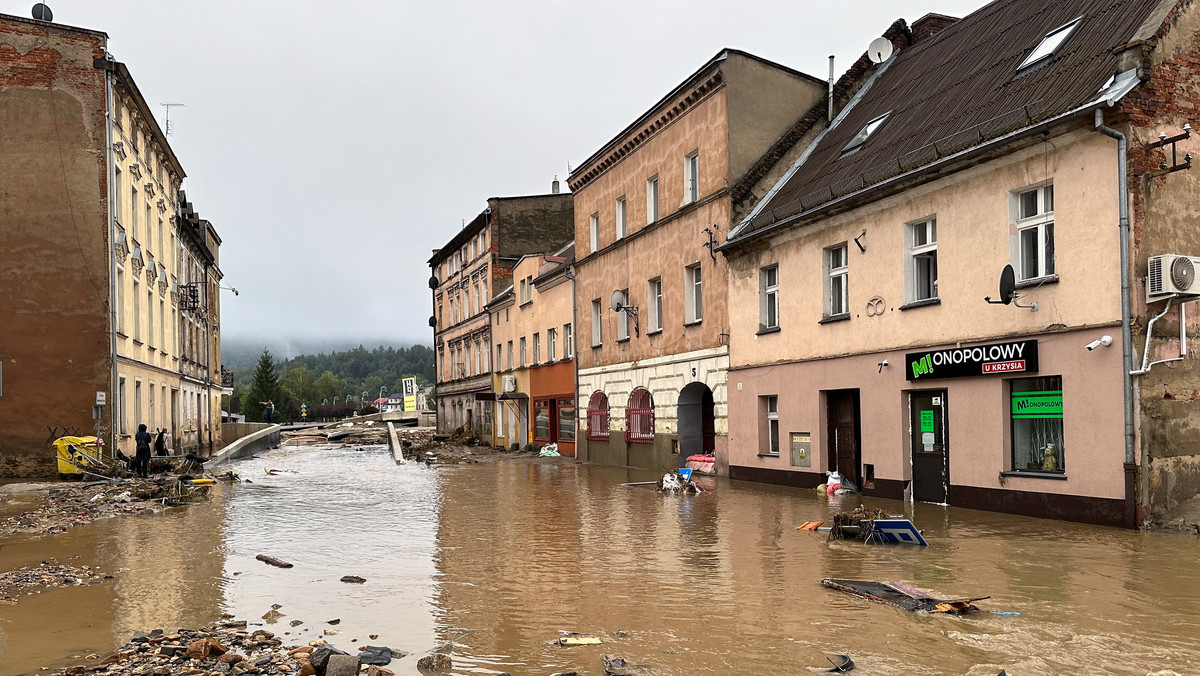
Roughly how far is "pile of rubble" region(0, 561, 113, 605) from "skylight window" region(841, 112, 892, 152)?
16.7 m

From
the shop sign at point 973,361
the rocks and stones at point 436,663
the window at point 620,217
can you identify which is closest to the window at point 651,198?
the window at point 620,217

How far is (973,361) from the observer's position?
50.3ft

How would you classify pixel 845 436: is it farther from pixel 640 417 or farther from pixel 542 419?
pixel 542 419

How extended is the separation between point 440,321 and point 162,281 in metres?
29.6

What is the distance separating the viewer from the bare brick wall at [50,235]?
25422 mm

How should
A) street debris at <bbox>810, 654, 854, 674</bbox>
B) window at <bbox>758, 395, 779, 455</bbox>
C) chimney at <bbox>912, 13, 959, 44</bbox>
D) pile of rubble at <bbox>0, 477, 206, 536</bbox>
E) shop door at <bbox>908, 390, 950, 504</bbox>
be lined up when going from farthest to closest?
chimney at <bbox>912, 13, 959, 44</bbox>
window at <bbox>758, 395, 779, 455</bbox>
shop door at <bbox>908, 390, 950, 504</bbox>
pile of rubble at <bbox>0, 477, 206, 536</bbox>
street debris at <bbox>810, 654, 854, 674</bbox>

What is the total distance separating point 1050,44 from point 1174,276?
19.1 feet

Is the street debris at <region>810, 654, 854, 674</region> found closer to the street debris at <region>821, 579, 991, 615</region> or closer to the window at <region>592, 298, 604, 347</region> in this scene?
the street debris at <region>821, 579, 991, 615</region>

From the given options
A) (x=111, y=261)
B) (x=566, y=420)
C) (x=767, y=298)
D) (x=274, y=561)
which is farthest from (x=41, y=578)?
(x=566, y=420)

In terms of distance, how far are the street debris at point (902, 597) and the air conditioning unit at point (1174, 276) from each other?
656cm

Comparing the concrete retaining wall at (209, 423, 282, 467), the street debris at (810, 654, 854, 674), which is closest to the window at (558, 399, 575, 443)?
the concrete retaining wall at (209, 423, 282, 467)

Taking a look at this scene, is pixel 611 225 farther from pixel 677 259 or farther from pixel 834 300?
pixel 834 300

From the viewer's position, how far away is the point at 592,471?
28984 mm

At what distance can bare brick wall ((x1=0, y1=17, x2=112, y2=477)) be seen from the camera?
25.4m
